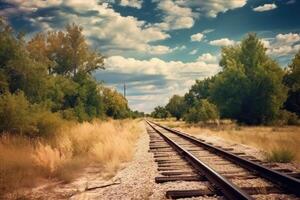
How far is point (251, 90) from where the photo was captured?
139ft

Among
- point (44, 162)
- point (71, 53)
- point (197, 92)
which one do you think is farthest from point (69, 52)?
point (197, 92)

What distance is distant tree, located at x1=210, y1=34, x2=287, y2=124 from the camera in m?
41.3

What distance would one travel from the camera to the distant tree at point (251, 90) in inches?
1625

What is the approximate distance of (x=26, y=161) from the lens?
10.7 meters

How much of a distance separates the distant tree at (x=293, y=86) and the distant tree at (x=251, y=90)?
505 centimetres

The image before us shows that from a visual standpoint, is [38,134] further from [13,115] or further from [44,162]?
[44,162]

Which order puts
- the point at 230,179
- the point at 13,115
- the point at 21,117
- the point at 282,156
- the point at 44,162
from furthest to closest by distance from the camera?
the point at 21,117 < the point at 13,115 < the point at 282,156 < the point at 44,162 < the point at 230,179

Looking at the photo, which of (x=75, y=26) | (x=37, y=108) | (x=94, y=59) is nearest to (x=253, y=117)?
(x=94, y=59)

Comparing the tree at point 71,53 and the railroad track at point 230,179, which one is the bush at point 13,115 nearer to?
the railroad track at point 230,179

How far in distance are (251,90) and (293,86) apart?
311 inches

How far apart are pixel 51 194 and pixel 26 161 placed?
2.97 metres

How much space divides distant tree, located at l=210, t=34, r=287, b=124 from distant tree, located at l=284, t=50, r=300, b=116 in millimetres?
5049

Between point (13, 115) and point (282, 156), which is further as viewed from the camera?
point (13, 115)

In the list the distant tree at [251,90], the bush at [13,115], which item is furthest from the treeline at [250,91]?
the bush at [13,115]
